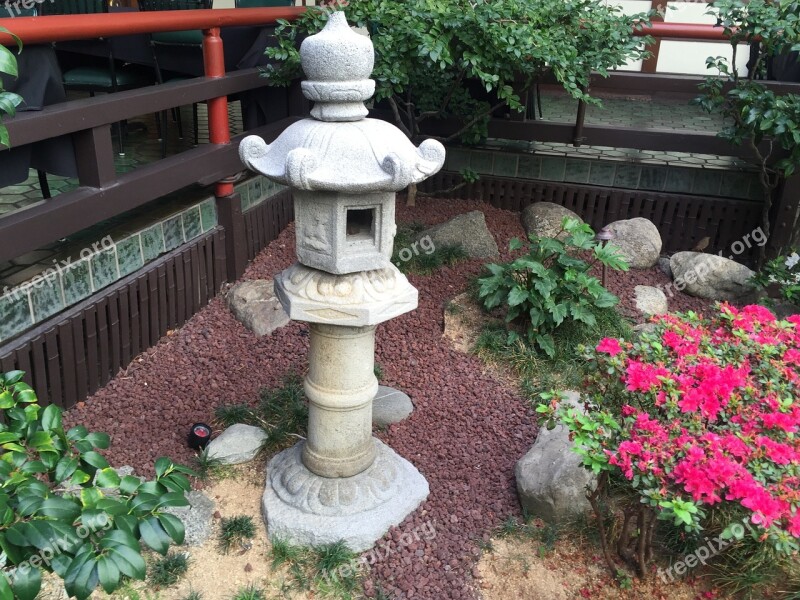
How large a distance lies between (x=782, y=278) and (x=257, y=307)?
395 cm

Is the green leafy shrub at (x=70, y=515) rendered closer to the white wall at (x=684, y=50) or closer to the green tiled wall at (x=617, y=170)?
the green tiled wall at (x=617, y=170)

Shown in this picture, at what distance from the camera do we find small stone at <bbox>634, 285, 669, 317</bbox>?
17.9 ft

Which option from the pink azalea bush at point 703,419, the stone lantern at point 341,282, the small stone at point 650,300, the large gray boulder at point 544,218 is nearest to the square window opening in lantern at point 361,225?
the stone lantern at point 341,282

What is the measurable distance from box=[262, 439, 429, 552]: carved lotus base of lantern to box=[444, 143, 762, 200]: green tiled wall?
156 inches

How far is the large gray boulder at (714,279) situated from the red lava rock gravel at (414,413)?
0.61 meters

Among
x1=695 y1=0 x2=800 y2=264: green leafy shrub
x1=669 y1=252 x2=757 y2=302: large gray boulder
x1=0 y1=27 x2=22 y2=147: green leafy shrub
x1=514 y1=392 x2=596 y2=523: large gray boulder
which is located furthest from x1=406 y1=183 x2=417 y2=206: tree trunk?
x1=0 y1=27 x2=22 y2=147: green leafy shrub

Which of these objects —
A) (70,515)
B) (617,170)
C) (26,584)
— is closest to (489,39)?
(617,170)

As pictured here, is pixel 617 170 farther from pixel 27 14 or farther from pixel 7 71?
pixel 7 71

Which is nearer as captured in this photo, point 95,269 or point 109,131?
point 109,131

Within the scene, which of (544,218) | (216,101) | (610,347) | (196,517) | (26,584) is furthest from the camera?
(544,218)

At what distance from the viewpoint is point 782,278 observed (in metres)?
5.25

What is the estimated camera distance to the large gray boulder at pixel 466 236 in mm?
5793

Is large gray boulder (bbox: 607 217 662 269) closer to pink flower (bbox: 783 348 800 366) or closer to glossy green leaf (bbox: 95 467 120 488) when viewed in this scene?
pink flower (bbox: 783 348 800 366)

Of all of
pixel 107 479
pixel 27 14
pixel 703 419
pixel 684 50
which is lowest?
pixel 703 419
